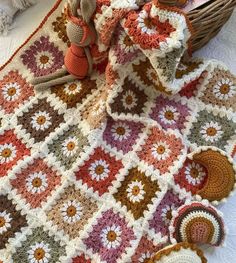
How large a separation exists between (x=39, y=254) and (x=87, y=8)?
555 millimetres

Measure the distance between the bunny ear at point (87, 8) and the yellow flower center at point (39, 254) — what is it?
527mm

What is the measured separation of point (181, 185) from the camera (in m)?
1.10

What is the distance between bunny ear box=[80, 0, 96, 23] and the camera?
3.50ft

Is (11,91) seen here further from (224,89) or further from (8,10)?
(224,89)

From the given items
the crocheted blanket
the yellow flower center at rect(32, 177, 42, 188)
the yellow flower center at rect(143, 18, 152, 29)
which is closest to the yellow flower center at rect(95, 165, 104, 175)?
the crocheted blanket

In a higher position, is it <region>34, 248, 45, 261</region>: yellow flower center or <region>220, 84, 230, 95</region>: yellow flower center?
<region>220, 84, 230, 95</region>: yellow flower center

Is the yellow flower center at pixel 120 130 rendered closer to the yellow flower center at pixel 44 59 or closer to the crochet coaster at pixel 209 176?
the crochet coaster at pixel 209 176

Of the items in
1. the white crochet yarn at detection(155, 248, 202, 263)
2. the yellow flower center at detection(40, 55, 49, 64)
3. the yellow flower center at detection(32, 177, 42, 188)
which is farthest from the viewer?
the yellow flower center at detection(40, 55, 49, 64)

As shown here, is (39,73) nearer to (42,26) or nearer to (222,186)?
(42,26)

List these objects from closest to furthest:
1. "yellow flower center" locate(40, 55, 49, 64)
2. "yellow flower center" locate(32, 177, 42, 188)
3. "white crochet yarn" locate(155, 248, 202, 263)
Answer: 1. "white crochet yarn" locate(155, 248, 202, 263)
2. "yellow flower center" locate(32, 177, 42, 188)
3. "yellow flower center" locate(40, 55, 49, 64)

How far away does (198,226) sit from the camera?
1043 mm

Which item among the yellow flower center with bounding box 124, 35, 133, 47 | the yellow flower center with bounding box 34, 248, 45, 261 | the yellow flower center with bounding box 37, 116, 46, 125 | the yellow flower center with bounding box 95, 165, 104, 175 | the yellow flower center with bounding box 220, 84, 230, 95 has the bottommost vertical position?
the yellow flower center with bounding box 34, 248, 45, 261

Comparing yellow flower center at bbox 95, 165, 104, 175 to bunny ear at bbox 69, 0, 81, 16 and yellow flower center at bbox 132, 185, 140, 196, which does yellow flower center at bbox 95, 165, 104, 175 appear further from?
bunny ear at bbox 69, 0, 81, 16

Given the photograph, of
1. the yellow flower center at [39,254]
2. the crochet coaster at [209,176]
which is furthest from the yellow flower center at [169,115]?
the yellow flower center at [39,254]
